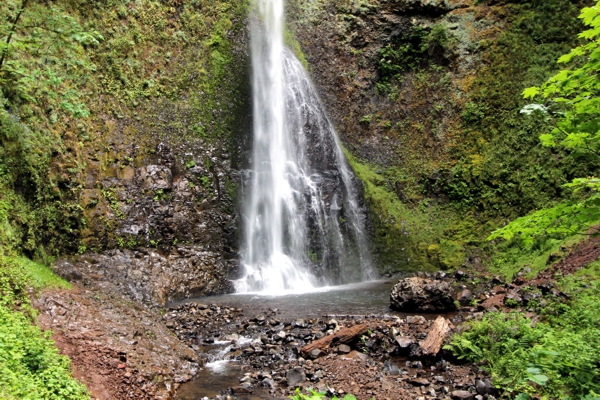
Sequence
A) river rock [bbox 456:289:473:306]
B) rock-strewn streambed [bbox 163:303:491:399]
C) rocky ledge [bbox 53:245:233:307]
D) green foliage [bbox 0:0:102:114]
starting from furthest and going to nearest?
river rock [bbox 456:289:473:306] < rocky ledge [bbox 53:245:233:307] < green foliage [bbox 0:0:102:114] < rock-strewn streambed [bbox 163:303:491:399]

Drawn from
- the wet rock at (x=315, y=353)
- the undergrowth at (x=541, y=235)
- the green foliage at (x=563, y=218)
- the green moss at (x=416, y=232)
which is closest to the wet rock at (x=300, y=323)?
the wet rock at (x=315, y=353)

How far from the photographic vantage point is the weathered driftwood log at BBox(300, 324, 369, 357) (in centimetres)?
700

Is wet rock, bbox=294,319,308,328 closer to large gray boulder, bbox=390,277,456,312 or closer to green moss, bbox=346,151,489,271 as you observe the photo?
large gray boulder, bbox=390,277,456,312

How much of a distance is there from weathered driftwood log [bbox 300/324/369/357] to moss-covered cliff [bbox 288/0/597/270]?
8.94 metres

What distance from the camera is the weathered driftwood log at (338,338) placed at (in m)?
7.00

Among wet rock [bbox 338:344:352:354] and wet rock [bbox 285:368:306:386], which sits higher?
wet rock [bbox 338:344:352:354]

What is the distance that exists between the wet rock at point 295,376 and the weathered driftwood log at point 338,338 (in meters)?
0.66

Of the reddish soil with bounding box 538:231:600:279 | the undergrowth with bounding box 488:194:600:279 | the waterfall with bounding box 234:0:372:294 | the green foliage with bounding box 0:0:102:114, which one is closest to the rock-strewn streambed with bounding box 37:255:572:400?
the reddish soil with bounding box 538:231:600:279

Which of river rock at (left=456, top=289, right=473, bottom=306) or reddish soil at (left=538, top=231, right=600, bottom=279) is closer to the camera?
reddish soil at (left=538, top=231, right=600, bottom=279)

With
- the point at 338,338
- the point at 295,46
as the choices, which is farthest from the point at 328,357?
the point at 295,46

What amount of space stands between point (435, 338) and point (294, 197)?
31.6ft

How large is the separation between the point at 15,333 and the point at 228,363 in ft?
11.1

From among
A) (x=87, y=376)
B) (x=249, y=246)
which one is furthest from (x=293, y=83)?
(x=87, y=376)

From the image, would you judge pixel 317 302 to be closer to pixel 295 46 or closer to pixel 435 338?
pixel 435 338
